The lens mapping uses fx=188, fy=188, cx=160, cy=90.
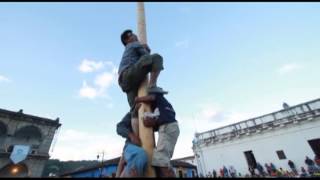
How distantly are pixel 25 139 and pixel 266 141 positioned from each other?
28858 mm

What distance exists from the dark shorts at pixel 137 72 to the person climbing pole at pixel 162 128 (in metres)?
0.33

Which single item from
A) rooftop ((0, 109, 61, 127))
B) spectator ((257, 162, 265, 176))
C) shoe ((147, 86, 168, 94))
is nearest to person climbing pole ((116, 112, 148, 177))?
shoe ((147, 86, 168, 94))

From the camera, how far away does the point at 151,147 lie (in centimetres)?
201

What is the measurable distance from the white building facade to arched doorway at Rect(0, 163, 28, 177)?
2145 cm

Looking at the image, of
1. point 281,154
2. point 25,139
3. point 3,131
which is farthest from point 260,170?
point 3,131

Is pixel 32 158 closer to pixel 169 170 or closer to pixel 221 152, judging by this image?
pixel 221 152

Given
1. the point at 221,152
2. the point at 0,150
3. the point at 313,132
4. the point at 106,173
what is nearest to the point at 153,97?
the point at 313,132

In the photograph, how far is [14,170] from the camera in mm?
21547

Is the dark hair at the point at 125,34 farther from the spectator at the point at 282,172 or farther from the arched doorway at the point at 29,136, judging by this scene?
the arched doorway at the point at 29,136

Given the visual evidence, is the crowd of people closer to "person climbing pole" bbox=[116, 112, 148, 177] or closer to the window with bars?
the window with bars

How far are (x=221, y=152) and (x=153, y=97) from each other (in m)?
23.1

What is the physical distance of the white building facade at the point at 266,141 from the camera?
17.7 m

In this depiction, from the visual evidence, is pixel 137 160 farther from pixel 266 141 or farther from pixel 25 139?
pixel 25 139

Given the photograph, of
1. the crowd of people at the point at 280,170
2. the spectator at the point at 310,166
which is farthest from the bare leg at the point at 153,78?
the spectator at the point at 310,166
